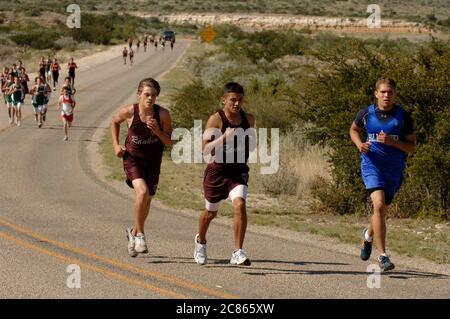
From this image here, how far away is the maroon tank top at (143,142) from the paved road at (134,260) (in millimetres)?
1143

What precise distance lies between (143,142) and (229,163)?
102 cm

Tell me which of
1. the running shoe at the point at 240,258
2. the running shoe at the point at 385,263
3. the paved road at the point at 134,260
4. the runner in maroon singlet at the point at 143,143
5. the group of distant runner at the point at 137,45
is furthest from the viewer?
the group of distant runner at the point at 137,45

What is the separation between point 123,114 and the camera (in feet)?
33.7

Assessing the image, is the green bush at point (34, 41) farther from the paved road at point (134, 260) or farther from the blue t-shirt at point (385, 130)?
the blue t-shirt at point (385, 130)

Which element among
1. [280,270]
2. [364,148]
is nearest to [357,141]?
[364,148]

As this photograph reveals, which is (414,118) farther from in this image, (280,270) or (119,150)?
(119,150)

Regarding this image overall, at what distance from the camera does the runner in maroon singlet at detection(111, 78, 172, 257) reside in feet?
33.1

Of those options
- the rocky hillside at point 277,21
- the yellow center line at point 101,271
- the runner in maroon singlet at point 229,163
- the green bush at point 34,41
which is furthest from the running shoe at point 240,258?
the rocky hillside at point 277,21

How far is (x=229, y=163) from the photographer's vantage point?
9977 mm

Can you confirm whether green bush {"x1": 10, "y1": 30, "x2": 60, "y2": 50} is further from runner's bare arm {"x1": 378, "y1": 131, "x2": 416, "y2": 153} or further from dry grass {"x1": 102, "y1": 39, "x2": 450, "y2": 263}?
runner's bare arm {"x1": 378, "y1": 131, "x2": 416, "y2": 153}

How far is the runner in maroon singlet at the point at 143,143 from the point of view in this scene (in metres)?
10.1
